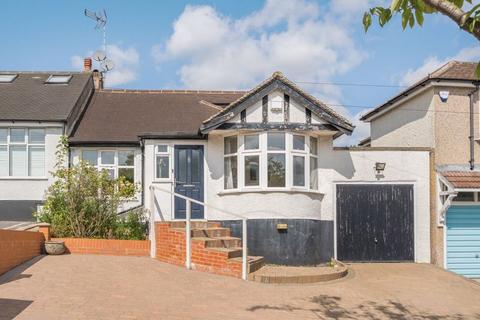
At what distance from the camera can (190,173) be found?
1539 centimetres

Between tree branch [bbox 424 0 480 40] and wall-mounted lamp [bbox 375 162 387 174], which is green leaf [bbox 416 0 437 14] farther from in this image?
wall-mounted lamp [bbox 375 162 387 174]

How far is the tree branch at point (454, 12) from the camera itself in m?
4.08

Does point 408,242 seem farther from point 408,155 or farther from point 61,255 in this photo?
point 61,255

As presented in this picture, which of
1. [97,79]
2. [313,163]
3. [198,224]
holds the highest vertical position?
[97,79]

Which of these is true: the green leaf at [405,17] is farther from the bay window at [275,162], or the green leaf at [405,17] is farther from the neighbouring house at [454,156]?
the neighbouring house at [454,156]

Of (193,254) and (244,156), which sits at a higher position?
(244,156)

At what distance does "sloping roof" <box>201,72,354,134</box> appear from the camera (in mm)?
14227

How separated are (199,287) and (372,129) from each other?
11.6m

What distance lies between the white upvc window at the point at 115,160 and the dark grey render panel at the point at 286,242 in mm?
6021

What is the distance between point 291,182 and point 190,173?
302cm

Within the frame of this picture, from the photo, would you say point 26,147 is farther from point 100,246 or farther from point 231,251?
point 231,251

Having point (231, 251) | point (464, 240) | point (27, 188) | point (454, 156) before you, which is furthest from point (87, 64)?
point (464, 240)

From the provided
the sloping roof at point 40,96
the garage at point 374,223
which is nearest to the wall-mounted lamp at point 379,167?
the garage at point 374,223

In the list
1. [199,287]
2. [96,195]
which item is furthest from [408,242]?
[96,195]
